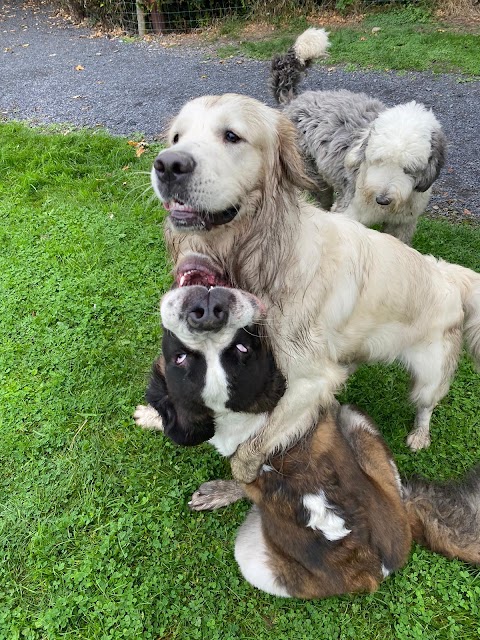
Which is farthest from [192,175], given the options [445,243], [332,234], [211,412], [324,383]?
[445,243]

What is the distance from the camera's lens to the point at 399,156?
150 inches

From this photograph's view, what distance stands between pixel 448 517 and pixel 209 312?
1.96m

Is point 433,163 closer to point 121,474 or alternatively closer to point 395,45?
point 121,474

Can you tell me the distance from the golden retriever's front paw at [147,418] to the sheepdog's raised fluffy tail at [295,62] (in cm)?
357

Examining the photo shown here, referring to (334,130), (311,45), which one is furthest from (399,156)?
(311,45)

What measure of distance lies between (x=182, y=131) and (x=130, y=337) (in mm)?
2184

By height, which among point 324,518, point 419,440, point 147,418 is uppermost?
point 324,518

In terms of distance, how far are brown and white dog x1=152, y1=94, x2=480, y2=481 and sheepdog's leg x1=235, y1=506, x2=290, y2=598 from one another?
372 millimetres

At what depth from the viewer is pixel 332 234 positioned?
259cm

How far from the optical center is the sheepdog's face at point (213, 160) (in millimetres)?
1902

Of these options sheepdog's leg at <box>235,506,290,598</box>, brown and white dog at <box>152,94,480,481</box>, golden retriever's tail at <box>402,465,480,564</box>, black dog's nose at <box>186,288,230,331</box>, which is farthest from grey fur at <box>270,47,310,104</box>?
sheepdog's leg at <box>235,506,290,598</box>

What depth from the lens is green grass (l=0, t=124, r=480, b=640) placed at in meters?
2.70

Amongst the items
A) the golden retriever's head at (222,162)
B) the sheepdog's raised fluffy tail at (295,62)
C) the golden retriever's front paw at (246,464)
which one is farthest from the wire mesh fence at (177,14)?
the golden retriever's front paw at (246,464)

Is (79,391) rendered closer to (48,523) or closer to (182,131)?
(48,523)
